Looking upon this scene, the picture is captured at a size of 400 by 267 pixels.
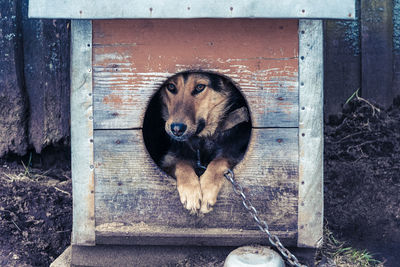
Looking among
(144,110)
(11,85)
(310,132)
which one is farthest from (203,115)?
(11,85)

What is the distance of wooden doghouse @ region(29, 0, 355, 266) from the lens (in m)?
2.42

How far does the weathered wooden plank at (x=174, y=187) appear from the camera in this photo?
2475 millimetres

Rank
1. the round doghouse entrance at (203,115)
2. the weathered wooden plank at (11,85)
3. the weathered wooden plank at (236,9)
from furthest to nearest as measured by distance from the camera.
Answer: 1. the weathered wooden plank at (11,85)
2. the round doghouse entrance at (203,115)
3. the weathered wooden plank at (236,9)

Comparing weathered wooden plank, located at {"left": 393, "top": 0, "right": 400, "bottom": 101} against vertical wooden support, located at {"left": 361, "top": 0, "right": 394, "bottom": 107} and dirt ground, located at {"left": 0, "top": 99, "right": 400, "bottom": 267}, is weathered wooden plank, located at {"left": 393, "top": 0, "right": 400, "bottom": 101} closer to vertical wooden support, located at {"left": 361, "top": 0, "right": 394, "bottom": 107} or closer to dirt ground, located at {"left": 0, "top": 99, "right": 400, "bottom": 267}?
vertical wooden support, located at {"left": 361, "top": 0, "right": 394, "bottom": 107}

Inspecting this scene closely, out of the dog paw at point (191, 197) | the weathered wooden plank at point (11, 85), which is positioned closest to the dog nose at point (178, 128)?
the dog paw at point (191, 197)

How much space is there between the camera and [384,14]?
3.43 metres

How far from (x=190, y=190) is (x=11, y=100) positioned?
5.77 feet

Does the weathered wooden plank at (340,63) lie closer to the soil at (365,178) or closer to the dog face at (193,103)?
the soil at (365,178)

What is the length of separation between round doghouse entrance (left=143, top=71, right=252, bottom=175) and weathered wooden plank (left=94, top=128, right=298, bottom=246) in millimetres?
269

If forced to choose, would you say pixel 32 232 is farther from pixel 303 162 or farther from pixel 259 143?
pixel 303 162

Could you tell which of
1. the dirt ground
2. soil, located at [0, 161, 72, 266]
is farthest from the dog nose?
soil, located at [0, 161, 72, 266]

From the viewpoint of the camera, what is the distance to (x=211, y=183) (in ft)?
8.25

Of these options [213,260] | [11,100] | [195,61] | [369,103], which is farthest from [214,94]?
[11,100]

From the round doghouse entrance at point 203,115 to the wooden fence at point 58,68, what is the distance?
0.81 m
